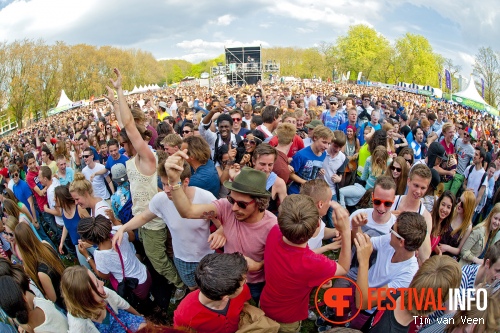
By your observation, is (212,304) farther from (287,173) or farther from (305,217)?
(287,173)

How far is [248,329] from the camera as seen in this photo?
1846mm

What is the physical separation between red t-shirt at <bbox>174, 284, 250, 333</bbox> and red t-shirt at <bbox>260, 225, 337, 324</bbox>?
283 millimetres

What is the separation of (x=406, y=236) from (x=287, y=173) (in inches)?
69.2

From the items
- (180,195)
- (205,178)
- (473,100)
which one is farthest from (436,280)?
(473,100)

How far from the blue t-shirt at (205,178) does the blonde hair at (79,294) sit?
137cm

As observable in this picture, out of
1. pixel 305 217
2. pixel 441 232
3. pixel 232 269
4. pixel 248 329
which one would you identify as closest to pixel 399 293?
pixel 305 217

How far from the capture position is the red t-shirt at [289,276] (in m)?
1.87

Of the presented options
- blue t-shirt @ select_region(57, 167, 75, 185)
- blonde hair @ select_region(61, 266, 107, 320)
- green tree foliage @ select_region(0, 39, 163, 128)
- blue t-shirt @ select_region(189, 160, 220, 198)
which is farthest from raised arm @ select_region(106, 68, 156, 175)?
green tree foliage @ select_region(0, 39, 163, 128)

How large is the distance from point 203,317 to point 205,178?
1645 millimetres

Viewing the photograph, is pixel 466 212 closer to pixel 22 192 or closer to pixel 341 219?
pixel 341 219

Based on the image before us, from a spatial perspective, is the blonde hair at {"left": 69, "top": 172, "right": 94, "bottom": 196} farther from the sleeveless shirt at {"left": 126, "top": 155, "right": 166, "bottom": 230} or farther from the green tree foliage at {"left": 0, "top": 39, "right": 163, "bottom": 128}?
the green tree foliage at {"left": 0, "top": 39, "right": 163, "bottom": 128}

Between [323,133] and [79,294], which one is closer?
[79,294]

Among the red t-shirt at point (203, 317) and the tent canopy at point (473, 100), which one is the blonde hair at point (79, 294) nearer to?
the red t-shirt at point (203, 317)

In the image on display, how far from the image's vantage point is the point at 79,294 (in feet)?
6.61
